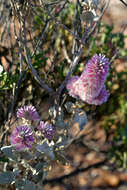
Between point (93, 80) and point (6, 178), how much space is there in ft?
1.69

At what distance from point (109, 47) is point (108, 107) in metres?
0.85

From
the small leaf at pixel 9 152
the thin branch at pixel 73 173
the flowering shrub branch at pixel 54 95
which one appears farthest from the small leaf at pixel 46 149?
the thin branch at pixel 73 173

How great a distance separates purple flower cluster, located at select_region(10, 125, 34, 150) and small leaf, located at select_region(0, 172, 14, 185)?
0.53 feet

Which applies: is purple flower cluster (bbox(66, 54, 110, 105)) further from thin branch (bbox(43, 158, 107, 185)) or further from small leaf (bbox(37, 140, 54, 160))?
thin branch (bbox(43, 158, 107, 185))

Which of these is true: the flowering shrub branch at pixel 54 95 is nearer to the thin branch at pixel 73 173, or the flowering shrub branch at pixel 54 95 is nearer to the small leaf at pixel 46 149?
the small leaf at pixel 46 149

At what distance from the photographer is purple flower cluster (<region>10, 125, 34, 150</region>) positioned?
105cm

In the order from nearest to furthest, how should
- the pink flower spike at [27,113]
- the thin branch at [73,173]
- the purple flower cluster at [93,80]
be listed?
the purple flower cluster at [93,80], the pink flower spike at [27,113], the thin branch at [73,173]

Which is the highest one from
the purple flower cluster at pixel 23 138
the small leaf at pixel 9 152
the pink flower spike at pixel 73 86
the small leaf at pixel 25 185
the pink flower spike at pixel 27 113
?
the pink flower spike at pixel 73 86

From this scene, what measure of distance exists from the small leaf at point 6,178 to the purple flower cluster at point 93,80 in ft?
1.38

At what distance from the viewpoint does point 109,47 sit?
68.5 inches

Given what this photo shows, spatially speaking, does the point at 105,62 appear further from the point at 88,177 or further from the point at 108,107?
the point at 88,177

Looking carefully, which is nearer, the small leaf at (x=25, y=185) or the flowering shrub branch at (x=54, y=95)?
the flowering shrub branch at (x=54, y=95)

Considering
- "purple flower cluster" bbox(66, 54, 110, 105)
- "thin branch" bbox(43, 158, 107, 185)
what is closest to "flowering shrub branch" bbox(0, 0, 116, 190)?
"purple flower cluster" bbox(66, 54, 110, 105)

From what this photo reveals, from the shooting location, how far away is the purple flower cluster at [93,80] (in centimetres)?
102
